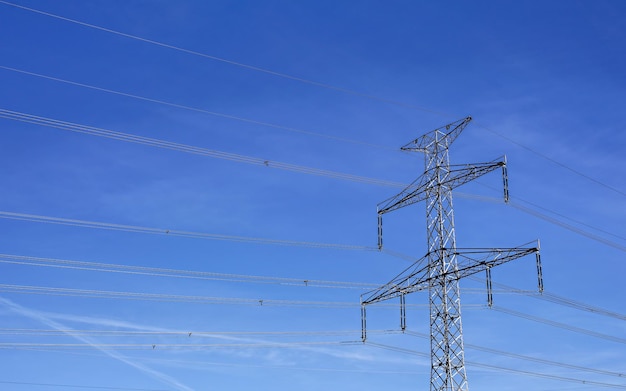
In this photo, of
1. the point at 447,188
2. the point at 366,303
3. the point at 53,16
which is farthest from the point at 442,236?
the point at 53,16

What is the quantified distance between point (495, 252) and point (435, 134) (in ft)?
36.8

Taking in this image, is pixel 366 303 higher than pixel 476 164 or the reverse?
the reverse

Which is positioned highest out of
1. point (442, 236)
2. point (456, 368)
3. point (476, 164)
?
point (476, 164)

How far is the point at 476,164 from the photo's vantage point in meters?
53.8

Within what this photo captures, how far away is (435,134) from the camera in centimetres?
5866

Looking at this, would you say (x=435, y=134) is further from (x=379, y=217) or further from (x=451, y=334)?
(x=451, y=334)

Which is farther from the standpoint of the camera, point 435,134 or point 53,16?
point 435,134

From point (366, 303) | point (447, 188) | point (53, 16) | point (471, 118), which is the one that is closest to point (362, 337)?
point (366, 303)

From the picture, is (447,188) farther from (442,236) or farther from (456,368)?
(456,368)

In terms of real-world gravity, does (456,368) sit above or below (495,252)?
below

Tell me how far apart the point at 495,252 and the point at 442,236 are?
16.8 feet

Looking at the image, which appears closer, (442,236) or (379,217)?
(442,236)

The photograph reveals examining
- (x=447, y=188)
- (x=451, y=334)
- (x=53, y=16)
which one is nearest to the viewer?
(x=53, y=16)

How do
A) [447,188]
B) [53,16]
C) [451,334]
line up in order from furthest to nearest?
[447,188], [451,334], [53,16]
